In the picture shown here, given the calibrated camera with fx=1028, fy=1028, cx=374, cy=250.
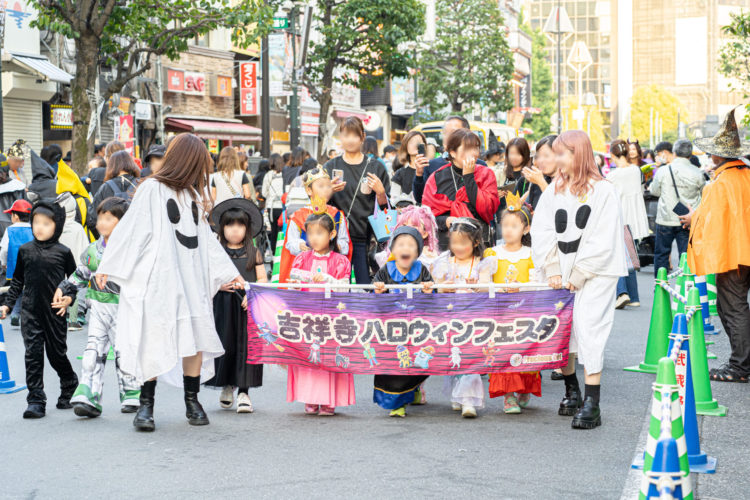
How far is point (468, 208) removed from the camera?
27.4 ft

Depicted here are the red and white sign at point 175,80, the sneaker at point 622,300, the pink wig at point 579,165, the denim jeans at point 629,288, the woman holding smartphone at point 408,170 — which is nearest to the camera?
the pink wig at point 579,165

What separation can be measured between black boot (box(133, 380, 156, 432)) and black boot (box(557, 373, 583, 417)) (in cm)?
278

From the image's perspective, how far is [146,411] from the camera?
667 cm

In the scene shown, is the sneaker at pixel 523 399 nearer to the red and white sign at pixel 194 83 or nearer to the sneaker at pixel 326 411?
the sneaker at pixel 326 411

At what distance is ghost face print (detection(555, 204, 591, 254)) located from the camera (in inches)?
263

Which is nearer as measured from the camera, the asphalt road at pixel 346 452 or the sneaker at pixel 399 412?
the asphalt road at pixel 346 452

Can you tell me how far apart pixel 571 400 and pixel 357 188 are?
2.46 meters

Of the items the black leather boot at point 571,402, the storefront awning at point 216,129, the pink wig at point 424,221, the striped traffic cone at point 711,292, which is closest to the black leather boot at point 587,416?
the black leather boot at point 571,402

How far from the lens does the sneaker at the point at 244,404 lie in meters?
7.27

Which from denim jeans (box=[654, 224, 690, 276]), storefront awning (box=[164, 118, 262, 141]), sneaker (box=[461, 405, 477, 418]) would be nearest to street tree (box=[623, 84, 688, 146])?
storefront awning (box=[164, 118, 262, 141])

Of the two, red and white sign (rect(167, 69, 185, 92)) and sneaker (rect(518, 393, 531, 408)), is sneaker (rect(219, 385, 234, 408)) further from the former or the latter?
red and white sign (rect(167, 69, 185, 92))

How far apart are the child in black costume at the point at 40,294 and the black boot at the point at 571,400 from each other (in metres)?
3.54

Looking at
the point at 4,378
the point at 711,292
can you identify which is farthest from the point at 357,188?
the point at 711,292

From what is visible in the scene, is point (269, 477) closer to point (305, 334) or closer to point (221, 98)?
point (305, 334)
